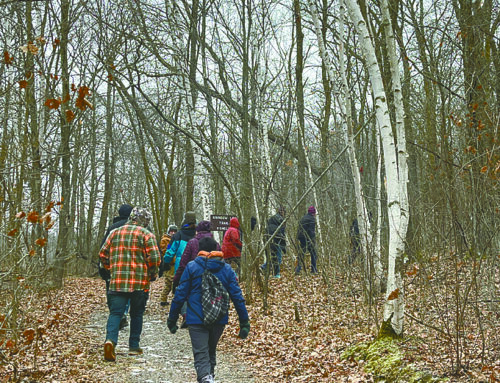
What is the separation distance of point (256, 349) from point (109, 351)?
248cm

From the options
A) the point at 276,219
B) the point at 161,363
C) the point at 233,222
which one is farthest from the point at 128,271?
the point at 276,219

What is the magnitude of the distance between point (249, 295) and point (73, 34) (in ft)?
30.7

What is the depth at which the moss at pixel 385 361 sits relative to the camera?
546cm

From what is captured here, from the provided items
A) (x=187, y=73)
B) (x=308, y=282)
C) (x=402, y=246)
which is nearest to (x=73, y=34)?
(x=187, y=73)

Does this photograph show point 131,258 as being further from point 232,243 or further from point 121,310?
point 232,243

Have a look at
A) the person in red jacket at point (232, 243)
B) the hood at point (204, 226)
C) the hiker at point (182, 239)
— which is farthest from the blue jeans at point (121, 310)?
the person in red jacket at point (232, 243)

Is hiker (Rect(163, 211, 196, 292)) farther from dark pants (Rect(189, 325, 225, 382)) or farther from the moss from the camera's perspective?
dark pants (Rect(189, 325, 225, 382))

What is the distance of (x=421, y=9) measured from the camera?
17.8 m

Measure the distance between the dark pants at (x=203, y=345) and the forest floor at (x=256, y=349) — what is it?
4.82 ft

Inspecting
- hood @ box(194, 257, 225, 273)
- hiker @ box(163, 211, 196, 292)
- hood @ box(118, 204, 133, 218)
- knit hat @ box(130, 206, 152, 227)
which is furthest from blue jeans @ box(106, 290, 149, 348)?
hiker @ box(163, 211, 196, 292)

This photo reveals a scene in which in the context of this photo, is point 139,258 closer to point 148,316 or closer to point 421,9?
point 148,316

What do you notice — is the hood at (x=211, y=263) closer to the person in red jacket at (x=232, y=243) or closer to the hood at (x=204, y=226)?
the hood at (x=204, y=226)

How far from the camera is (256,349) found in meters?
8.20

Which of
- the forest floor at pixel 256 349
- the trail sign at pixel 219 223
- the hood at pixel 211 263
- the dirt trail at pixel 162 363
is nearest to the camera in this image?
the hood at pixel 211 263
